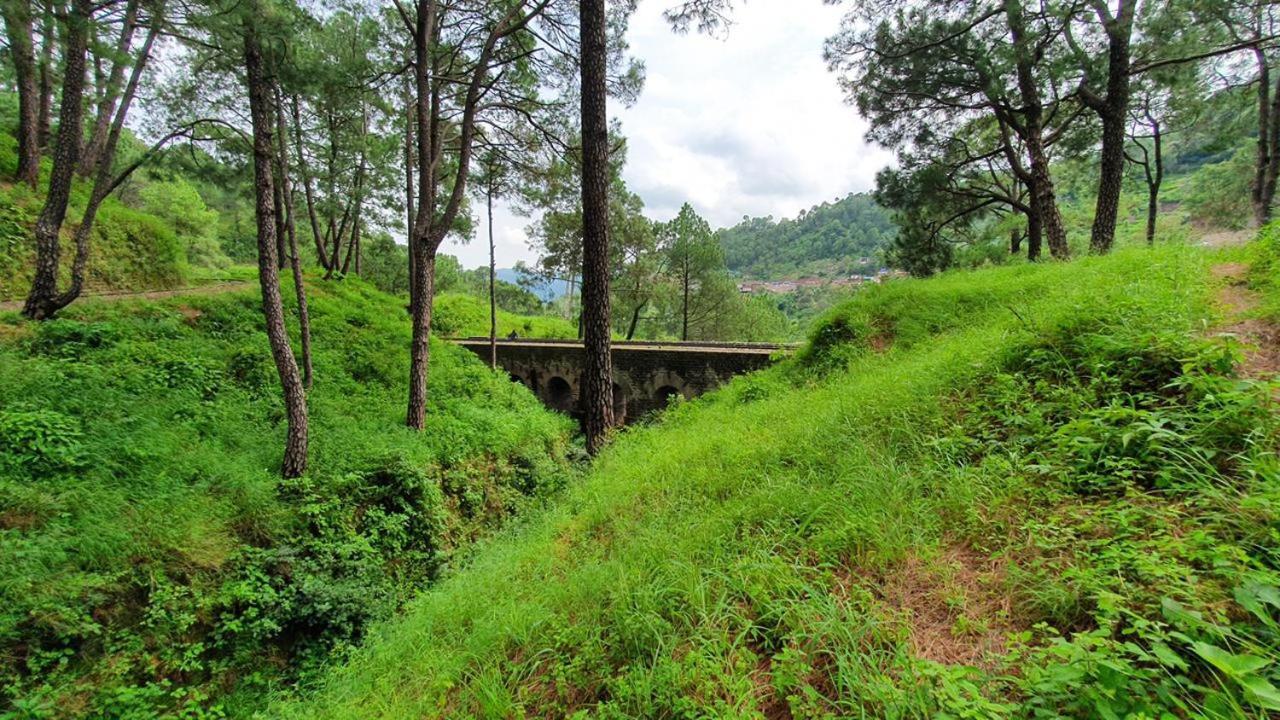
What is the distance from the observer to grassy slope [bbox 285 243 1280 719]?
1.34 metres

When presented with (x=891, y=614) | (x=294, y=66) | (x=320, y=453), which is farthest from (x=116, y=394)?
(x=891, y=614)

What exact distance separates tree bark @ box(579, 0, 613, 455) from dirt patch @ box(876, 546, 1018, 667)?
166 inches

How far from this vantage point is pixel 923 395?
133 inches

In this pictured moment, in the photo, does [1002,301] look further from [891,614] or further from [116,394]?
[116,394]

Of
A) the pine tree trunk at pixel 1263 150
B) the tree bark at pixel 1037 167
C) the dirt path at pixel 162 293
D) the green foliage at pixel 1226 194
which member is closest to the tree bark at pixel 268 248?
the dirt path at pixel 162 293

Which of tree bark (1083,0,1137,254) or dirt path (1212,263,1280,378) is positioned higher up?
tree bark (1083,0,1137,254)

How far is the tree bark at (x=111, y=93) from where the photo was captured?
5.57 meters

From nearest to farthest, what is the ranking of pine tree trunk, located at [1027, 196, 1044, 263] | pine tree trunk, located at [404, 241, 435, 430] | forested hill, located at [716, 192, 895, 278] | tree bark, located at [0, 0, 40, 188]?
pine tree trunk, located at [404, 241, 435, 430] → tree bark, located at [0, 0, 40, 188] → pine tree trunk, located at [1027, 196, 1044, 263] → forested hill, located at [716, 192, 895, 278]

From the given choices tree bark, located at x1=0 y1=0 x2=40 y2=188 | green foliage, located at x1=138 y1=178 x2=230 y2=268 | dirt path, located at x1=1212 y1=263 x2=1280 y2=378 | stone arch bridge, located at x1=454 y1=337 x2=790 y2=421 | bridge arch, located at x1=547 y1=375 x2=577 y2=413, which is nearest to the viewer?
dirt path, located at x1=1212 y1=263 x2=1280 y2=378

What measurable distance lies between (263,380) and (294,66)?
449 centimetres

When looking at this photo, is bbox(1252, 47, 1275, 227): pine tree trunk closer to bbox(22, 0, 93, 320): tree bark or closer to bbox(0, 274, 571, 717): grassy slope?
bbox(0, 274, 571, 717): grassy slope

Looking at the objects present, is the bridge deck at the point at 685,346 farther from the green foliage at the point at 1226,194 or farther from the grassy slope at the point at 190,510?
the green foliage at the point at 1226,194

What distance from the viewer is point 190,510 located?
4.23m

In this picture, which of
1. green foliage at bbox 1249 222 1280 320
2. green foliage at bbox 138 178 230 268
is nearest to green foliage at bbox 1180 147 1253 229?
green foliage at bbox 1249 222 1280 320
